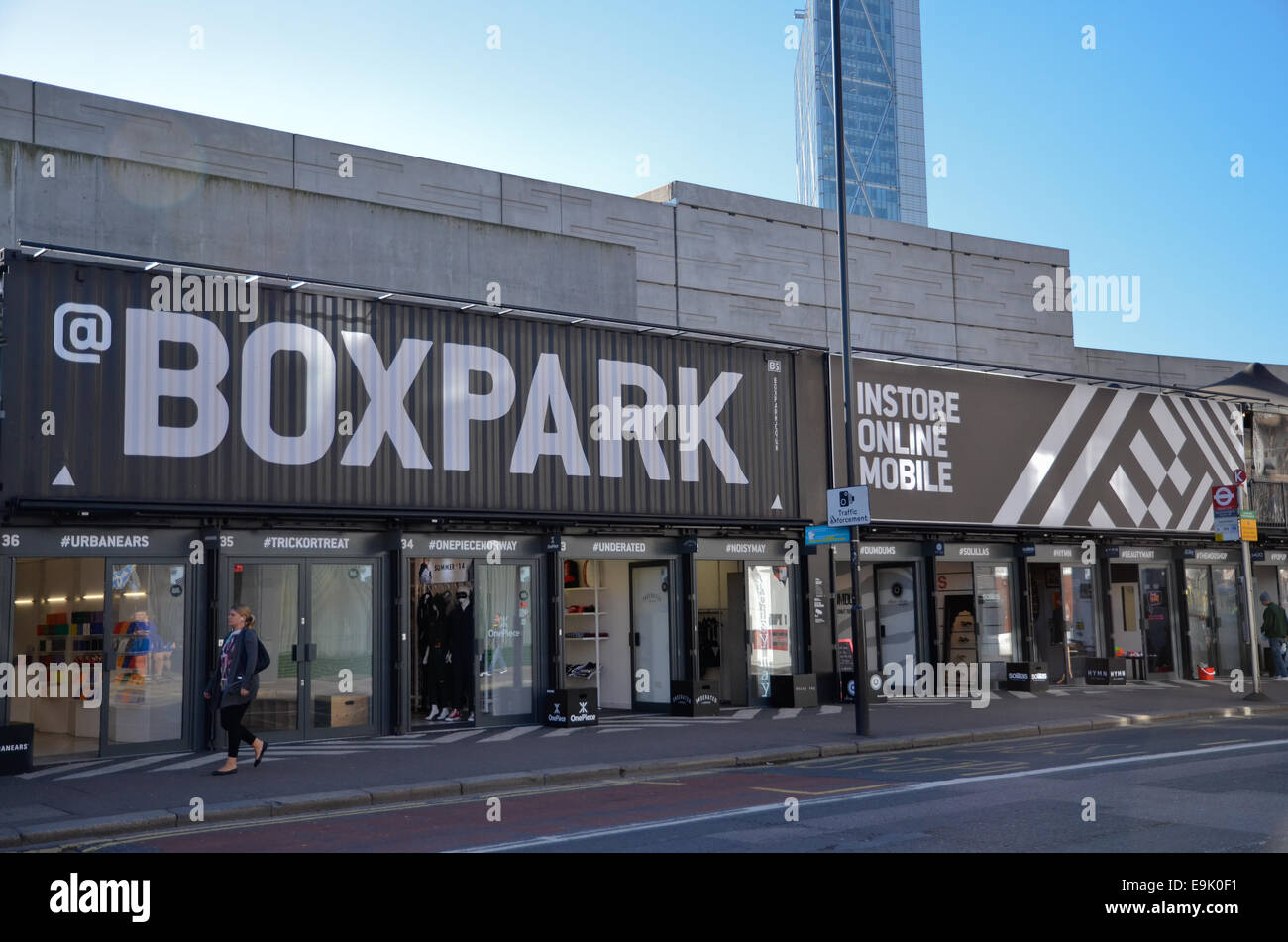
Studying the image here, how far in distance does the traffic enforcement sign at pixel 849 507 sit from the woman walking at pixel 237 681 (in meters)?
8.71

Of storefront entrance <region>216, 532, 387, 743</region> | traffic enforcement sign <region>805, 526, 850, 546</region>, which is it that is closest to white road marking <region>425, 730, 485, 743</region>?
storefront entrance <region>216, 532, 387, 743</region>

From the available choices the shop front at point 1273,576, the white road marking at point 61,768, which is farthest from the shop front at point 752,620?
the shop front at point 1273,576

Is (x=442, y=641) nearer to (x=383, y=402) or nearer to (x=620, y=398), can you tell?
(x=383, y=402)

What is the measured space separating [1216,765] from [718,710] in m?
9.94

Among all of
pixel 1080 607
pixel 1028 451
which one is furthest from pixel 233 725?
pixel 1080 607

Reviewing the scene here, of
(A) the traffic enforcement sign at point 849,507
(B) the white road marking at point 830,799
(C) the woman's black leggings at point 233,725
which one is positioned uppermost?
(A) the traffic enforcement sign at point 849,507

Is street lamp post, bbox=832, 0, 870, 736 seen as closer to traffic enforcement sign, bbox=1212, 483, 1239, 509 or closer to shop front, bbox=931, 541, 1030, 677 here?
shop front, bbox=931, 541, 1030, 677

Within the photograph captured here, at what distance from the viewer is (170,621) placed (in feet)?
56.7

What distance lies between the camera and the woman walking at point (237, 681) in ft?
46.7

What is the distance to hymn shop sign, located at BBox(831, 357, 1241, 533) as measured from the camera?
2512 centimetres

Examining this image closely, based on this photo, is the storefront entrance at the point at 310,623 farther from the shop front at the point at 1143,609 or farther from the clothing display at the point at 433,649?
the shop front at the point at 1143,609

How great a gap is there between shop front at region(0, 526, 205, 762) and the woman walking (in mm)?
3177

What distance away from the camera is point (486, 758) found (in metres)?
15.6
